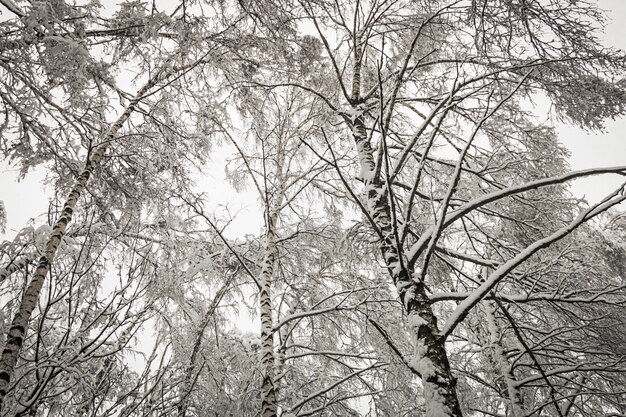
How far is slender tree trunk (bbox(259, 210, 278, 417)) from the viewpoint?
3338mm

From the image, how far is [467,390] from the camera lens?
488cm

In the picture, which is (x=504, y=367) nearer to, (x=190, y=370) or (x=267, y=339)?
(x=267, y=339)

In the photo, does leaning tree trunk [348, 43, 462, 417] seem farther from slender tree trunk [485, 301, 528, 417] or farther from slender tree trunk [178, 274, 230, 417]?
slender tree trunk [485, 301, 528, 417]

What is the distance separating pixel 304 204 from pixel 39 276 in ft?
Result: 13.2

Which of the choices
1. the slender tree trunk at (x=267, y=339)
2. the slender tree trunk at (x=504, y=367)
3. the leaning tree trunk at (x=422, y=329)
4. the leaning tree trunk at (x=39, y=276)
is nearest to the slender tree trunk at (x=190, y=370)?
the slender tree trunk at (x=267, y=339)

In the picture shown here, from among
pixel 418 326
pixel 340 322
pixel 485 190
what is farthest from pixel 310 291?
pixel 418 326

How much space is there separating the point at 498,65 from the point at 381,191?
6.40ft

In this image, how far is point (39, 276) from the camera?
10.7 feet

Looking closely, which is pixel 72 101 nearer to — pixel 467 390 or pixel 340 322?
pixel 340 322

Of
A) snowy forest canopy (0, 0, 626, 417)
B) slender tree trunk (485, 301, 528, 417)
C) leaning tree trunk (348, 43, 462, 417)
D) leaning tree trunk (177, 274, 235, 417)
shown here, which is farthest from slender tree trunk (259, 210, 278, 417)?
slender tree trunk (485, 301, 528, 417)

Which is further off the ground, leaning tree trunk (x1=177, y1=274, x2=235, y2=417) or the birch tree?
the birch tree

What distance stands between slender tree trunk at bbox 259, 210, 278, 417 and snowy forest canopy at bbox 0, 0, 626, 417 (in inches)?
0.8

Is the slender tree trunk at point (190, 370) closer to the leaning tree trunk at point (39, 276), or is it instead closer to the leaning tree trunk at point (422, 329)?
the leaning tree trunk at point (39, 276)

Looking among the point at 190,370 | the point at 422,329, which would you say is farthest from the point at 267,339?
the point at 422,329
